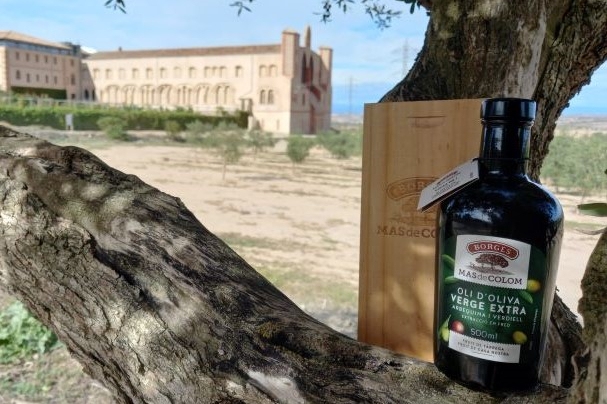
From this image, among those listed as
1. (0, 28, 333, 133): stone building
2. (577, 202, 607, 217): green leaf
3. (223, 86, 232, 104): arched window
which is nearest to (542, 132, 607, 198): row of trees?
(577, 202, 607, 217): green leaf

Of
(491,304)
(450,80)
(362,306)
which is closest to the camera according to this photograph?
(491,304)

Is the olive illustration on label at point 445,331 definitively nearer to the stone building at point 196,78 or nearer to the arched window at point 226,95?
the stone building at point 196,78

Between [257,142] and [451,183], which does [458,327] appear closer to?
[451,183]

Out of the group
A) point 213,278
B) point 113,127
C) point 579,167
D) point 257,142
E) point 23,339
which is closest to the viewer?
point 213,278

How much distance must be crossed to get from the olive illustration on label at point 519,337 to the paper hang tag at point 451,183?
0.21 m

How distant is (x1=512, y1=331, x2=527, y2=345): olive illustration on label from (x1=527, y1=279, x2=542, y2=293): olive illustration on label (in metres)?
0.06

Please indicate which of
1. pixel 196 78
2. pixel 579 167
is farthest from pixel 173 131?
pixel 579 167

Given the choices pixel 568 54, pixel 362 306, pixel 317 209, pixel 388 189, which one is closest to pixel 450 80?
pixel 568 54

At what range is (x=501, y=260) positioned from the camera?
0.75 metres

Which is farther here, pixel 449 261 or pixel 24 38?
pixel 24 38

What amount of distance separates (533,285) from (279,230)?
9.07m

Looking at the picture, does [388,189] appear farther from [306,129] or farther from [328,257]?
[306,129]

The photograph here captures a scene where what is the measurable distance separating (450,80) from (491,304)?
800mm

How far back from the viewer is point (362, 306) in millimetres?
1165
